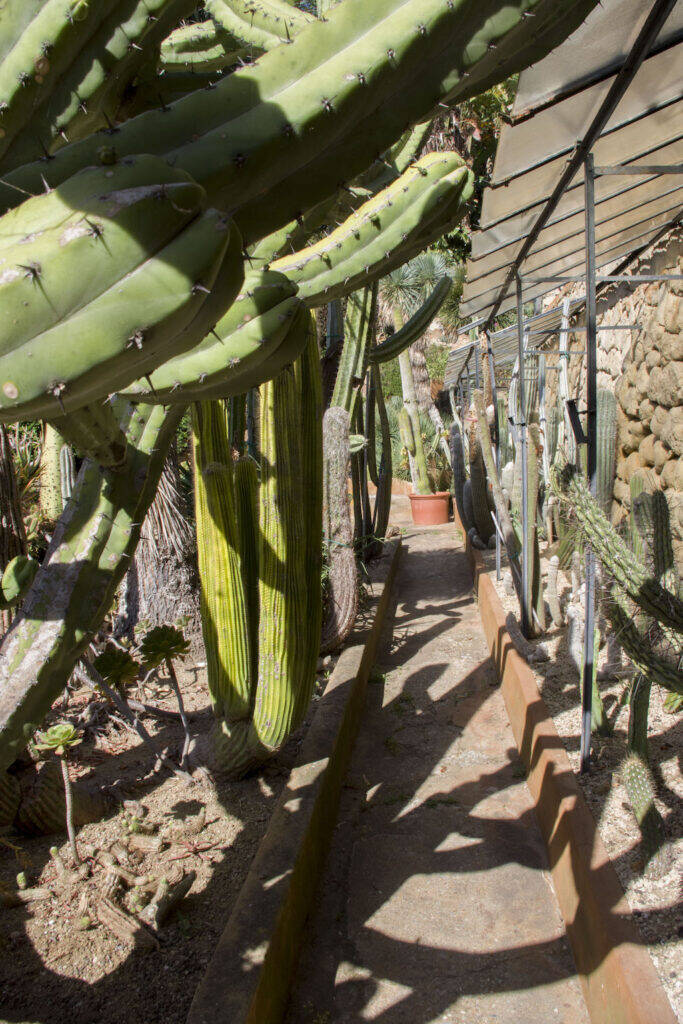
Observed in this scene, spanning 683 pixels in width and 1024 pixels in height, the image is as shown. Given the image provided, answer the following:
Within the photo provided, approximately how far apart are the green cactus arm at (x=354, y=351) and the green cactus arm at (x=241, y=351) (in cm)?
371

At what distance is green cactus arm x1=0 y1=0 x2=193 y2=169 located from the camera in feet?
4.68

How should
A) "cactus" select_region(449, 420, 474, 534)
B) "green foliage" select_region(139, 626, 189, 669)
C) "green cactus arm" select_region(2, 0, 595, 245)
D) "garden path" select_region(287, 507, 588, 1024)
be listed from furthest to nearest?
"cactus" select_region(449, 420, 474, 534), "green foliage" select_region(139, 626, 189, 669), "garden path" select_region(287, 507, 588, 1024), "green cactus arm" select_region(2, 0, 595, 245)

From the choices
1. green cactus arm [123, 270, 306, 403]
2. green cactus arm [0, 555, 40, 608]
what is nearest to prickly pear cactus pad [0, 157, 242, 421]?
green cactus arm [123, 270, 306, 403]

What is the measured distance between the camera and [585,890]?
2.48 meters

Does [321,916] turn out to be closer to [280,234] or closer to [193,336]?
[193,336]

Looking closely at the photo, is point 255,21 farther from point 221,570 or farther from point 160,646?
point 160,646

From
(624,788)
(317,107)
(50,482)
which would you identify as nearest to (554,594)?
(624,788)

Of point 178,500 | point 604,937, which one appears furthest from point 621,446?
point 604,937

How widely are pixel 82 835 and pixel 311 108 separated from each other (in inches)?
115

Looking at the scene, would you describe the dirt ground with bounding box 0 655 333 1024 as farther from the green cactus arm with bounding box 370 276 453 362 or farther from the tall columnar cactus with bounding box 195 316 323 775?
the green cactus arm with bounding box 370 276 453 362

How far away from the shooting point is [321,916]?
2822mm

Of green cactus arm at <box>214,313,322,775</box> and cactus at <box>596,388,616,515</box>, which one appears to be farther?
cactus at <box>596,388,616,515</box>

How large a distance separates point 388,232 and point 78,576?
5.50ft

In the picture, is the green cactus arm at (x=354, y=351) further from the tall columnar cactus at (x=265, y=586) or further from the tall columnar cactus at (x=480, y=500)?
the tall columnar cactus at (x=480, y=500)
